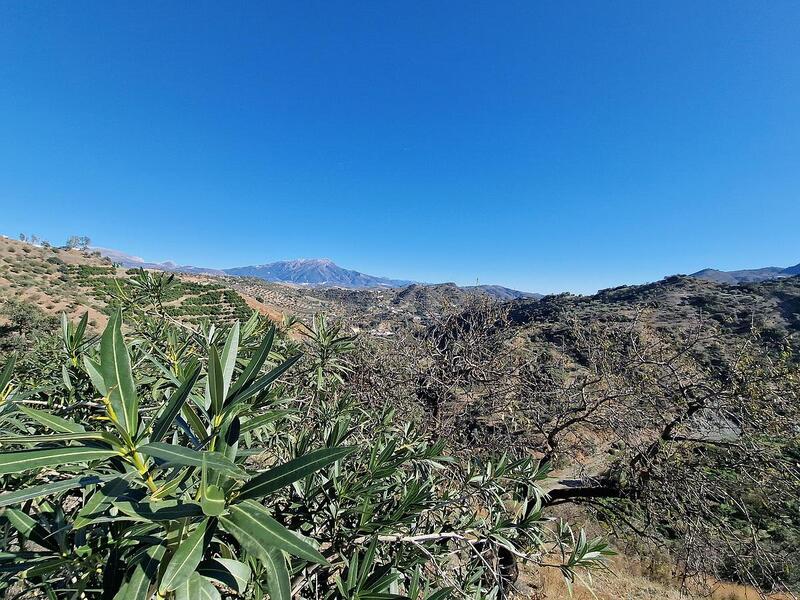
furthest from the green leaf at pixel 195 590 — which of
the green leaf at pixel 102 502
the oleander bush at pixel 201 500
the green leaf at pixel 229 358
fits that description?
the green leaf at pixel 229 358

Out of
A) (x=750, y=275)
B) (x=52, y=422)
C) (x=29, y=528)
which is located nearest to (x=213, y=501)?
(x=52, y=422)

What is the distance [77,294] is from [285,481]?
39535 mm

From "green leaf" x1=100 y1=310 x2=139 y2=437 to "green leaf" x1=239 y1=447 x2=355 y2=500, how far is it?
35cm

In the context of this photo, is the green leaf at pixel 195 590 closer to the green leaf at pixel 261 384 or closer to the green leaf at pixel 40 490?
the green leaf at pixel 40 490

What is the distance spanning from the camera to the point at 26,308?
21297 mm

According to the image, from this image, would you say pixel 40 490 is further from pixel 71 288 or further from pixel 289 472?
pixel 71 288

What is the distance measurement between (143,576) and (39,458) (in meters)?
0.39

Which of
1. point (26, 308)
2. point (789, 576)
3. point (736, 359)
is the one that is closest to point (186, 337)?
point (736, 359)

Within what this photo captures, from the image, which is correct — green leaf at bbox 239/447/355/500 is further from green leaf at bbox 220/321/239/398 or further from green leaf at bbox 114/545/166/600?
green leaf at bbox 220/321/239/398

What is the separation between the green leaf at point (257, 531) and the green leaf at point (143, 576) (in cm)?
23

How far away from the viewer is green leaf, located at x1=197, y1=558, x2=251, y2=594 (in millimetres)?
870

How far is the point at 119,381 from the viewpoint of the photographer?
2.97 feet

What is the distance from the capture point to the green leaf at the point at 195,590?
78 centimetres

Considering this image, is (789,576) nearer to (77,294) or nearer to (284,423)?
(284,423)
